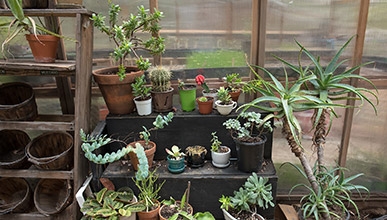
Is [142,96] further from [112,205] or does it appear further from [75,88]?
[112,205]

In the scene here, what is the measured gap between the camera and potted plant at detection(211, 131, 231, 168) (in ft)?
5.40

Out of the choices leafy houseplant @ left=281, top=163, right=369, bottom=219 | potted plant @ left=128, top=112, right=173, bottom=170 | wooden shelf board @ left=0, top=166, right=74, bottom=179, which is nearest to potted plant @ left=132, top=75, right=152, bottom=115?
potted plant @ left=128, top=112, right=173, bottom=170

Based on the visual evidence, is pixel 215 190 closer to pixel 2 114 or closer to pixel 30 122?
pixel 30 122

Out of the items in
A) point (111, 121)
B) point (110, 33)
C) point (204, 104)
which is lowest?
point (111, 121)

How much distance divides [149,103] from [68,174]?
66cm

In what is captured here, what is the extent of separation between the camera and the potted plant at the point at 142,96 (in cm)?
167

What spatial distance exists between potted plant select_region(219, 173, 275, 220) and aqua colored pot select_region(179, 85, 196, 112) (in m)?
0.60

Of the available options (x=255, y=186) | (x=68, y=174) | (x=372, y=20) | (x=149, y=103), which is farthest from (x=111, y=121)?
(x=372, y=20)

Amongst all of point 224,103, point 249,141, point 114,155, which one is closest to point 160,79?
point 224,103

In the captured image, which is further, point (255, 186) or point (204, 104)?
point (204, 104)

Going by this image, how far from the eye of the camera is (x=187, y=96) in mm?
1747

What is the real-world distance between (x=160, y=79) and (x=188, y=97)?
0.73 feet

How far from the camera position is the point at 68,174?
159cm

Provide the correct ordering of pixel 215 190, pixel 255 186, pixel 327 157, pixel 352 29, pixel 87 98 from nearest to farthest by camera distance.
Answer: pixel 255 186 < pixel 215 190 < pixel 87 98 < pixel 352 29 < pixel 327 157
